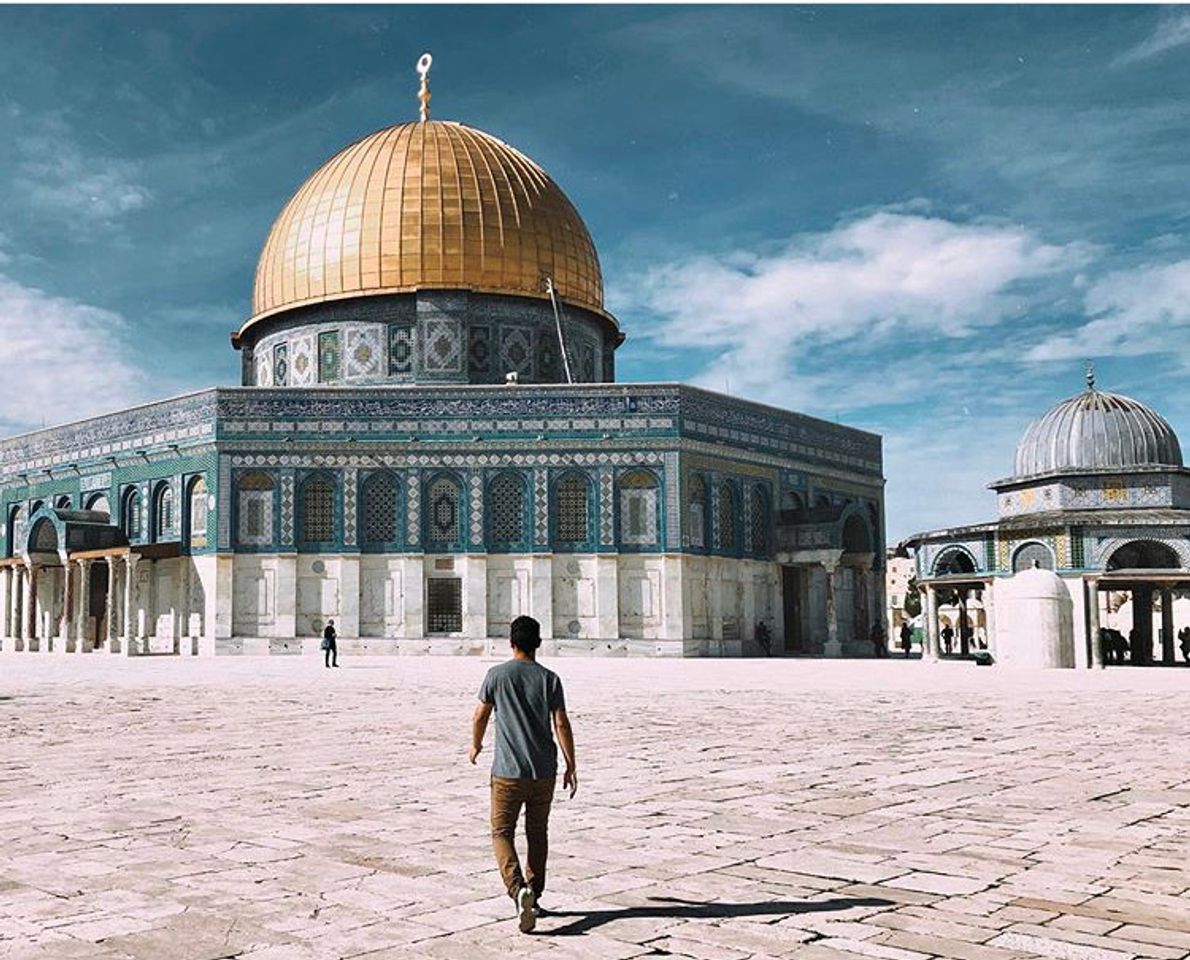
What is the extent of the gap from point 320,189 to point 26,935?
37.5 metres

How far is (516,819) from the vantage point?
5254 mm

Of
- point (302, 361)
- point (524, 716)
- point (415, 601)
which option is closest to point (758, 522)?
point (415, 601)

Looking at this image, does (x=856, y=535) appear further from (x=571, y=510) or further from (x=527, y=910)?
(x=527, y=910)

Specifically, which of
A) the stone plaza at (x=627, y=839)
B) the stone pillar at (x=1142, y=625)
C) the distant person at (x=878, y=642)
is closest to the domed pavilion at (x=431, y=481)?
the distant person at (x=878, y=642)

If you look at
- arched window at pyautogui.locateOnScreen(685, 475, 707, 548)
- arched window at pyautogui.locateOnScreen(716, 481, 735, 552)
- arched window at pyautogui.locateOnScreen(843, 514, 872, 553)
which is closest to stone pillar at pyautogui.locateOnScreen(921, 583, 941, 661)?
arched window at pyautogui.locateOnScreen(716, 481, 735, 552)

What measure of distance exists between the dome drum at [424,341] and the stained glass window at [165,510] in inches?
201

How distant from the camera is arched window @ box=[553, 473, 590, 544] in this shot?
34.7 metres

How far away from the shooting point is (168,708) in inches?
594

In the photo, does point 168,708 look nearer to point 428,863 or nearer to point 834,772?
point 834,772

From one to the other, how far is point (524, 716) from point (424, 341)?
33103 millimetres

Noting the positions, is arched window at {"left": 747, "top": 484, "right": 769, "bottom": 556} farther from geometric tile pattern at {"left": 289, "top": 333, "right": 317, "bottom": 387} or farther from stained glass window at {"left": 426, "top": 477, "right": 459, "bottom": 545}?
geometric tile pattern at {"left": 289, "top": 333, "right": 317, "bottom": 387}

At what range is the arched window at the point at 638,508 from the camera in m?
34.6

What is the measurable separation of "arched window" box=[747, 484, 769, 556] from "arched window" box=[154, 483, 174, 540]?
16.0m

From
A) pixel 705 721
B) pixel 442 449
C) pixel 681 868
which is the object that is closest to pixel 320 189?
pixel 442 449
